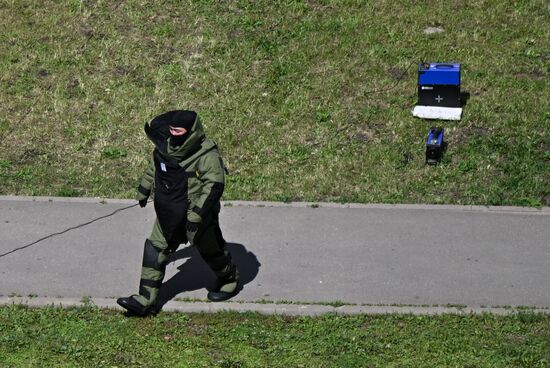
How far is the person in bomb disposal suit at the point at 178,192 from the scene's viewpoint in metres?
9.44

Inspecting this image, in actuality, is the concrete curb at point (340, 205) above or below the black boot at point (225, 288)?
above

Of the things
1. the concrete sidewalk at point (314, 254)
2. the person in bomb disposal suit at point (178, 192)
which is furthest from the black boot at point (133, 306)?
the concrete sidewalk at point (314, 254)

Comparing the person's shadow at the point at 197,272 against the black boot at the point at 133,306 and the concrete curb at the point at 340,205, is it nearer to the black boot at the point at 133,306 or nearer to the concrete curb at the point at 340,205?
the black boot at the point at 133,306

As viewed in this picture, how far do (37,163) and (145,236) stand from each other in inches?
103

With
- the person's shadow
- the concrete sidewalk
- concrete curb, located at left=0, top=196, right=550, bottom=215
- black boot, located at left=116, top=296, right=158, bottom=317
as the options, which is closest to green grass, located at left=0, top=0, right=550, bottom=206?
concrete curb, located at left=0, top=196, right=550, bottom=215

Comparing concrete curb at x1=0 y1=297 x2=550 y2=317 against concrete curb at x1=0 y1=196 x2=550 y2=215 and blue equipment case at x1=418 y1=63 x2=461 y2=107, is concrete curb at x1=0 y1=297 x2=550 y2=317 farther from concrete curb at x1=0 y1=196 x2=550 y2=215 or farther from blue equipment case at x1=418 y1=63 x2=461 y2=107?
blue equipment case at x1=418 y1=63 x2=461 y2=107

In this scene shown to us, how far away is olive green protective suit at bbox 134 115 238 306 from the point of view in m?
9.46

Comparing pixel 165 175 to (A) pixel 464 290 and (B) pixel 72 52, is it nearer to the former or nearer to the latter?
(A) pixel 464 290

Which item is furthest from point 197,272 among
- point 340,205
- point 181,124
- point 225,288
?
point 340,205

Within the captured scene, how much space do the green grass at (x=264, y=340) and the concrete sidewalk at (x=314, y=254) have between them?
405 millimetres

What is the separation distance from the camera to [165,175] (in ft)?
31.3

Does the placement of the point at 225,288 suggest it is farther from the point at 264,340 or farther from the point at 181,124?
the point at 181,124

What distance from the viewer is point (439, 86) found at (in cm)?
1395

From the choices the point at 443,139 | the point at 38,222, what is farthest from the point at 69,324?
the point at 443,139
